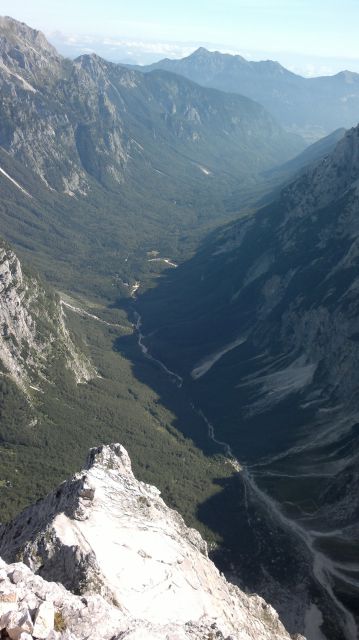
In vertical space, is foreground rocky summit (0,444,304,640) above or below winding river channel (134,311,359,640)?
above

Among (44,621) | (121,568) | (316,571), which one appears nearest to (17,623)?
(44,621)

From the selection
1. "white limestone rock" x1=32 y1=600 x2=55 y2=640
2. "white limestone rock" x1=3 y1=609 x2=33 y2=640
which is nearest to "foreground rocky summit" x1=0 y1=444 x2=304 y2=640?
"white limestone rock" x1=32 y1=600 x2=55 y2=640

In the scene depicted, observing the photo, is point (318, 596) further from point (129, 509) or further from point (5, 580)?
point (5, 580)

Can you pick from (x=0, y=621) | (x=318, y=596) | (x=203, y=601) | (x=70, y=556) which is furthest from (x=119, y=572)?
(x=318, y=596)

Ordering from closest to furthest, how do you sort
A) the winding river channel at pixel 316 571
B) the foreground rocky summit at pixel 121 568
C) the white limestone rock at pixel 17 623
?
the white limestone rock at pixel 17 623 < the foreground rocky summit at pixel 121 568 < the winding river channel at pixel 316 571

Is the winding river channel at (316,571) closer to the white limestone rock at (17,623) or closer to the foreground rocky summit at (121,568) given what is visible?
the foreground rocky summit at (121,568)

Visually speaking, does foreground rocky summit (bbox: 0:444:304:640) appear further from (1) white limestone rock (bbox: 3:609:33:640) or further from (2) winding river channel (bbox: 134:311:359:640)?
(2) winding river channel (bbox: 134:311:359:640)

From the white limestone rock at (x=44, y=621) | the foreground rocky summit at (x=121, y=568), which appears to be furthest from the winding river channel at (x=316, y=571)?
the white limestone rock at (x=44, y=621)

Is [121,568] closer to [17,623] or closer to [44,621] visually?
[44,621]
